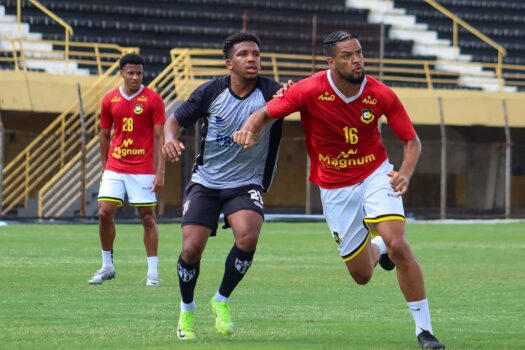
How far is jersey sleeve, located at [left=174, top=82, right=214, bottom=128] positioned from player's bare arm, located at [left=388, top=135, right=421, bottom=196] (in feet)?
5.33

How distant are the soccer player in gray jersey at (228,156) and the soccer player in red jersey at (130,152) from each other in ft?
13.8

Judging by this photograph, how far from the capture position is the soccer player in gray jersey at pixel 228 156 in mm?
9258

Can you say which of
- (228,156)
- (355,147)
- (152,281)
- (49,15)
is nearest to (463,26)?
(49,15)

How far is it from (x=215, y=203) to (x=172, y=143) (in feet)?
2.28

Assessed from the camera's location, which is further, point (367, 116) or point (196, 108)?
point (196, 108)

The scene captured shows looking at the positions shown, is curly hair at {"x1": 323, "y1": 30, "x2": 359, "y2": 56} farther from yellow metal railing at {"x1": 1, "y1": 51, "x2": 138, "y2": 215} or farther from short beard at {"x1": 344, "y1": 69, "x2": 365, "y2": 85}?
yellow metal railing at {"x1": 1, "y1": 51, "x2": 138, "y2": 215}

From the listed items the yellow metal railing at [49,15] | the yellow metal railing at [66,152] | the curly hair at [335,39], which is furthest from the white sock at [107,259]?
the yellow metal railing at [49,15]

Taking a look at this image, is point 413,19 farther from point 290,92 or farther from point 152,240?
point 290,92

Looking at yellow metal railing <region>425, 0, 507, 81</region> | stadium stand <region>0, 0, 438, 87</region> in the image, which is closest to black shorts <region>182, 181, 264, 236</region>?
stadium stand <region>0, 0, 438, 87</region>

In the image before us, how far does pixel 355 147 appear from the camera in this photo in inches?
358

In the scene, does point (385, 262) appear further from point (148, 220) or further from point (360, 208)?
point (148, 220)

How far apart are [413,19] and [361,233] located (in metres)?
31.4

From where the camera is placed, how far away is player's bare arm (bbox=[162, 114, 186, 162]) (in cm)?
887

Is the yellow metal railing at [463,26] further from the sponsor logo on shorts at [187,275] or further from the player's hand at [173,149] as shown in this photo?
the player's hand at [173,149]
